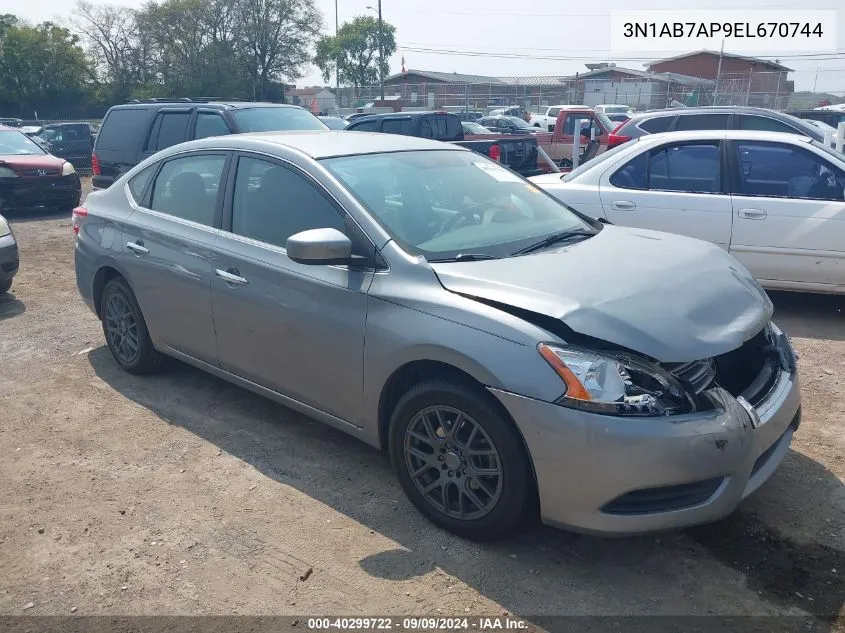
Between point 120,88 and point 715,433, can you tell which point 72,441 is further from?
point 120,88

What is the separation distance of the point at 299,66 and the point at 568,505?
61312 mm

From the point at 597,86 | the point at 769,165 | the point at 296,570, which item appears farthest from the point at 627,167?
the point at 597,86

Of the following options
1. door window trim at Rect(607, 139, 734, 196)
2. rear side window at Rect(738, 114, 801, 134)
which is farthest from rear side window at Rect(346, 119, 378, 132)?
door window trim at Rect(607, 139, 734, 196)

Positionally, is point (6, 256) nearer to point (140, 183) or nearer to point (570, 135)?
point (140, 183)

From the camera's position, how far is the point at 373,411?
3613mm

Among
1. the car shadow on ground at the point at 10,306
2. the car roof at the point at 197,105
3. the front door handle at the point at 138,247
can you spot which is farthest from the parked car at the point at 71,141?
the front door handle at the point at 138,247

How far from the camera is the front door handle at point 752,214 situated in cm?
641

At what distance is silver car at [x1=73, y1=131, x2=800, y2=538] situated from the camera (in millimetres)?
2908

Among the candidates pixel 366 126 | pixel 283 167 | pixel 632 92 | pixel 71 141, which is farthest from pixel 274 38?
pixel 283 167

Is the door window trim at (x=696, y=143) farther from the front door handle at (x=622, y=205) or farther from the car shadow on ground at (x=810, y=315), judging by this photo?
the car shadow on ground at (x=810, y=315)

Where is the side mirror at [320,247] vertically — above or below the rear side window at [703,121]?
below

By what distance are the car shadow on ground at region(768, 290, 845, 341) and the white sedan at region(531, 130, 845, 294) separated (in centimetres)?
27

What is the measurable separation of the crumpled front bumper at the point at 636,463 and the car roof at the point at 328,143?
6.22ft

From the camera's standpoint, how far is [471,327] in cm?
314
